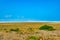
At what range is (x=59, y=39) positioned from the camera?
2827 centimetres

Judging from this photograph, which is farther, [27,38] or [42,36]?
[42,36]

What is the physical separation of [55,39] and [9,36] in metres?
4.80

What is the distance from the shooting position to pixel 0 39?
27266 millimetres

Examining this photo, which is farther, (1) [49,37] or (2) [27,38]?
(1) [49,37]

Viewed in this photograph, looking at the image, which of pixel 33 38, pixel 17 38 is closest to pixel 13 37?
pixel 17 38

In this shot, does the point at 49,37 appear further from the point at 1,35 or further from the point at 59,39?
the point at 1,35

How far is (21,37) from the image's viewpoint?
27875mm

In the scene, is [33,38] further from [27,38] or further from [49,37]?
[49,37]

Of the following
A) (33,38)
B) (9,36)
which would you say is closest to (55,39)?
(33,38)

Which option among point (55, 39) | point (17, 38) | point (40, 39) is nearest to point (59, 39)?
point (55, 39)

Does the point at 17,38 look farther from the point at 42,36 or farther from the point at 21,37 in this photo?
the point at 42,36

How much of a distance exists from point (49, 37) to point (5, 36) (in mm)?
4648

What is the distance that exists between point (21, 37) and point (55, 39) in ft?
11.7

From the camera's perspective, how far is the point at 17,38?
27.3 meters
